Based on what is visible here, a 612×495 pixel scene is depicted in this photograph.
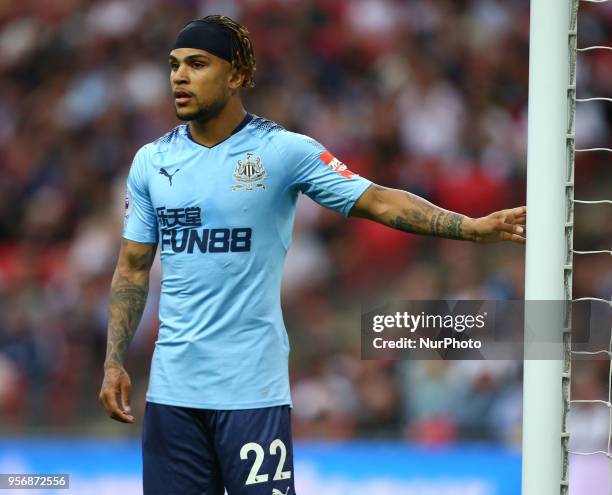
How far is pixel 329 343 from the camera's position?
7.87 m

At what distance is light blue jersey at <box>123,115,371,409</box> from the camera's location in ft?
12.0

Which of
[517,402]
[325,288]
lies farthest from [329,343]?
[517,402]

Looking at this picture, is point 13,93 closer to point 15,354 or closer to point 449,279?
point 15,354

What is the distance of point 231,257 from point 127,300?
0.43 m

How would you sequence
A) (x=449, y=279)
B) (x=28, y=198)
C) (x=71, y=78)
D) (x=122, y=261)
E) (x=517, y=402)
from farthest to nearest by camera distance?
(x=71, y=78)
(x=28, y=198)
(x=449, y=279)
(x=517, y=402)
(x=122, y=261)

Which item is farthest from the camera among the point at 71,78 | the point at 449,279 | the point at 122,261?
the point at 71,78

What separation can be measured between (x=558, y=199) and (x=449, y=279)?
4182 mm

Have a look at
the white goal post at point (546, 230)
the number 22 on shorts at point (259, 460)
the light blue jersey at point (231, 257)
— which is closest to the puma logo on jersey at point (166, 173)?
the light blue jersey at point (231, 257)

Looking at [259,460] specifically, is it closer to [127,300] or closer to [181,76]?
[127,300]

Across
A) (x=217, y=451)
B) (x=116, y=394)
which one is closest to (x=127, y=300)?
(x=116, y=394)

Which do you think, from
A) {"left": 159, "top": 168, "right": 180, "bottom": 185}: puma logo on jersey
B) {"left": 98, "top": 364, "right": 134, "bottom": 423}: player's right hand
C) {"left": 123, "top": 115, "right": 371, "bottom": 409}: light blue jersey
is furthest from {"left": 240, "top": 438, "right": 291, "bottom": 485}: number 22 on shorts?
{"left": 159, "top": 168, "right": 180, "bottom": 185}: puma logo on jersey

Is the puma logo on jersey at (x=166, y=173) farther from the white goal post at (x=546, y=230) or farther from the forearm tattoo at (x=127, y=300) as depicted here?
the white goal post at (x=546, y=230)

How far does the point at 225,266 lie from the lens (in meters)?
3.67

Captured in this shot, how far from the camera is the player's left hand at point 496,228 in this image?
3.51 metres
